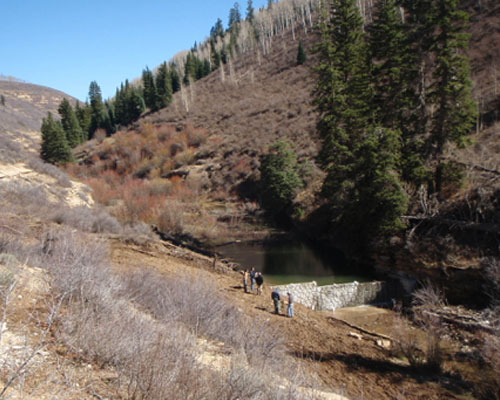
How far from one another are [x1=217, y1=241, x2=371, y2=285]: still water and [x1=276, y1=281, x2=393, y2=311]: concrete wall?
9.39 ft

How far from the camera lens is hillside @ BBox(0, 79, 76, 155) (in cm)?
6894

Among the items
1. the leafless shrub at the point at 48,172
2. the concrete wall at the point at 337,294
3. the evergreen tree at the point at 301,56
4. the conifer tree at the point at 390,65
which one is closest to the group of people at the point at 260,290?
the concrete wall at the point at 337,294

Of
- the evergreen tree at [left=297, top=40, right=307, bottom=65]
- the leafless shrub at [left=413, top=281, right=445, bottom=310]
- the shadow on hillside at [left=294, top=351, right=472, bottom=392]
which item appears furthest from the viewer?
the evergreen tree at [left=297, top=40, right=307, bottom=65]

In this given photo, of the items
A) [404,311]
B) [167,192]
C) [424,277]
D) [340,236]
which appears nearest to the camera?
[404,311]

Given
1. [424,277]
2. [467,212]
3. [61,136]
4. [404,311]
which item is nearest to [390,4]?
[467,212]

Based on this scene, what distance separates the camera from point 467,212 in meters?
19.2

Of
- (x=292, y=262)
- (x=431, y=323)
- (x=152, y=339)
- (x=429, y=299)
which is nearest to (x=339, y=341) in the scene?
(x=431, y=323)

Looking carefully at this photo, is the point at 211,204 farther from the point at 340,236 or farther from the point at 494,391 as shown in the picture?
the point at 494,391

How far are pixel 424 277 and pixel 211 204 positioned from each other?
30.2 meters

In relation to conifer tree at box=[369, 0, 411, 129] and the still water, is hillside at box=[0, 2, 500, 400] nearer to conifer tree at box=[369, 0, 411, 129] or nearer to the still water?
the still water

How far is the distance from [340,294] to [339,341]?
6.64 meters

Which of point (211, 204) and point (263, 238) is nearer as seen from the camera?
point (263, 238)

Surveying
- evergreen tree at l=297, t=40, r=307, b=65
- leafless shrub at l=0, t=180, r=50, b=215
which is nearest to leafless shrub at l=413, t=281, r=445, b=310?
leafless shrub at l=0, t=180, r=50, b=215

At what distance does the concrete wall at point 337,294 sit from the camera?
1642cm
